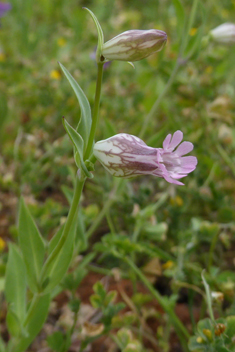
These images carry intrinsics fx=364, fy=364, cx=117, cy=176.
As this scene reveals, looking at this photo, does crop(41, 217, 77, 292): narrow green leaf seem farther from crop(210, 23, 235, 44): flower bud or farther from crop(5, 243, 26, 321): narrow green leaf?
crop(210, 23, 235, 44): flower bud

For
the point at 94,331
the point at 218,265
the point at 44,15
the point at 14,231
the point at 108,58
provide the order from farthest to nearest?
the point at 44,15, the point at 218,265, the point at 14,231, the point at 94,331, the point at 108,58

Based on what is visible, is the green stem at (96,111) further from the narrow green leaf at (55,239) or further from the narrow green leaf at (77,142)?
the narrow green leaf at (55,239)

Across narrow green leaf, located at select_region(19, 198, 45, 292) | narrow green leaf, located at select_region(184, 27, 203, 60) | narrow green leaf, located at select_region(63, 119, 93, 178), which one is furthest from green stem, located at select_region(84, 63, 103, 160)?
narrow green leaf, located at select_region(184, 27, 203, 60)

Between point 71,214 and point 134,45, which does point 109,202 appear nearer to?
point 71,214

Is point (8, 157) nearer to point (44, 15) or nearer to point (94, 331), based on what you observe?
point (94, 331)

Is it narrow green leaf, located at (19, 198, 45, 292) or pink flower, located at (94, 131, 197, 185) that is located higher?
pink flower, located at (94, 131, 197, 185)

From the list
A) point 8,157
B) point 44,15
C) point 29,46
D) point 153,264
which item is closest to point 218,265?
point 153,264
